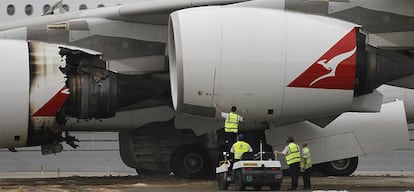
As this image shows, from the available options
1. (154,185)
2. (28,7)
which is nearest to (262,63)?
(154,185)

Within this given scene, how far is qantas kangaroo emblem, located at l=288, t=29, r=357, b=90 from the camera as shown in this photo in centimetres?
1339

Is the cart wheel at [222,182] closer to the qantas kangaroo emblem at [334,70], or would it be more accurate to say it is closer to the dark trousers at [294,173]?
the dark trousers at [294,173]

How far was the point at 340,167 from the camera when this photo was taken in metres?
18.9

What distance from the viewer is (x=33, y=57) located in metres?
14.5

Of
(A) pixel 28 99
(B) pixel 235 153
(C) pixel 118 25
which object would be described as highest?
(C) pixel 118 25

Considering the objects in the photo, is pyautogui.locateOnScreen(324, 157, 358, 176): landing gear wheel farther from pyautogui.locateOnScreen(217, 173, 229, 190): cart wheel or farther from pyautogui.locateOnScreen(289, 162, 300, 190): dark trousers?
pyautogui.locateOnScreen(217, 173, 229, 190): cart wheel

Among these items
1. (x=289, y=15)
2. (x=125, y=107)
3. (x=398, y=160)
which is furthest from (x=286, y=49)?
(x=398, y=160)

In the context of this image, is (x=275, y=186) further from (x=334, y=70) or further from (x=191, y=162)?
(x=191, y=162)

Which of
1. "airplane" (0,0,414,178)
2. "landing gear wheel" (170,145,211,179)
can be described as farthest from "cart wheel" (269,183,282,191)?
"landing gear wheel" (170,145,211,179)

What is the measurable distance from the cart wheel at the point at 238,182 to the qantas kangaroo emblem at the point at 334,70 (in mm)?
1564

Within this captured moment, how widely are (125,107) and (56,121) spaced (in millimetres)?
1266

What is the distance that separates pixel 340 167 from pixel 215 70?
256 inches

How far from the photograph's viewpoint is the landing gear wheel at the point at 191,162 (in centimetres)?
1709

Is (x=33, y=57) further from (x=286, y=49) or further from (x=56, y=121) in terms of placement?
(x=286, y=49)
